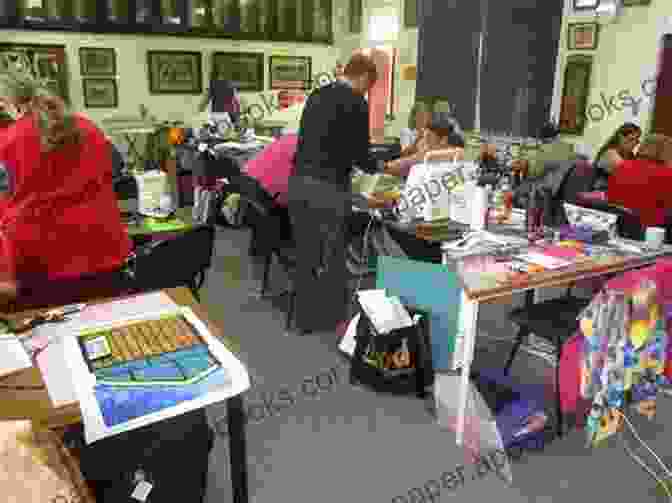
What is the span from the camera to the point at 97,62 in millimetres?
6312

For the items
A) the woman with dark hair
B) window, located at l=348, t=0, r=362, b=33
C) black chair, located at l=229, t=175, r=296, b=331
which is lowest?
black chair, located at l=229, t=175, r=296, b=331

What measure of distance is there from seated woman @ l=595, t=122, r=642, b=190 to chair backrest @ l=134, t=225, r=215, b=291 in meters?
3.38

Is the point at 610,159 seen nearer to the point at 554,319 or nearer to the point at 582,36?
the point at 582,36

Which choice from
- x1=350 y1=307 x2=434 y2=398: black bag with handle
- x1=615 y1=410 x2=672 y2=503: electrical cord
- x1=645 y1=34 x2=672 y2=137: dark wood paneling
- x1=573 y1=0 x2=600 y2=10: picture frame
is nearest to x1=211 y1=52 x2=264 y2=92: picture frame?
x1=573 y1=0 x2=600 y2=10: picture frame

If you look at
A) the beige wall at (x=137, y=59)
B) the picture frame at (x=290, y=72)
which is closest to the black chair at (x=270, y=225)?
the beige wall at (x=137, y=59)

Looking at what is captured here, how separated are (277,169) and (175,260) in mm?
1480

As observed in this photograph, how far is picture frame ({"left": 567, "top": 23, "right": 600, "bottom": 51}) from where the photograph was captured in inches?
199

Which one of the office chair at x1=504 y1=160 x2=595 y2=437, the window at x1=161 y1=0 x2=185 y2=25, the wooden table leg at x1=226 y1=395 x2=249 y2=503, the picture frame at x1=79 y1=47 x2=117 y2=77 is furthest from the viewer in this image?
the window at x1=161 y1=0 x2=185 y2=25

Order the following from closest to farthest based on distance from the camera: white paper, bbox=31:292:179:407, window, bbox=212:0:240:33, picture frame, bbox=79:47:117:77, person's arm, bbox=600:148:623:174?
white paper, bbox=31:292:179:407 < person's arm, bbox=600:148:623:174 < picture frame, bbox=79:47:117:77 < window, bbox=212:0:240:33

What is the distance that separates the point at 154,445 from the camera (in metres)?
1.56

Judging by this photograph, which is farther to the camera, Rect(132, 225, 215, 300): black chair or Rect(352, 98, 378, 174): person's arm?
Rect(352, 98, 378, 174): person's arm

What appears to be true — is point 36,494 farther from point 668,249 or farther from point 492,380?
point 668,249

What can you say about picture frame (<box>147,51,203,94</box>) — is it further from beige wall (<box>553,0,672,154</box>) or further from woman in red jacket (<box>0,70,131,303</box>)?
woman in red jacket (<box>0,70,131,303</box>)

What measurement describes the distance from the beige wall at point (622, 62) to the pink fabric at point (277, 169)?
2.98 meters
